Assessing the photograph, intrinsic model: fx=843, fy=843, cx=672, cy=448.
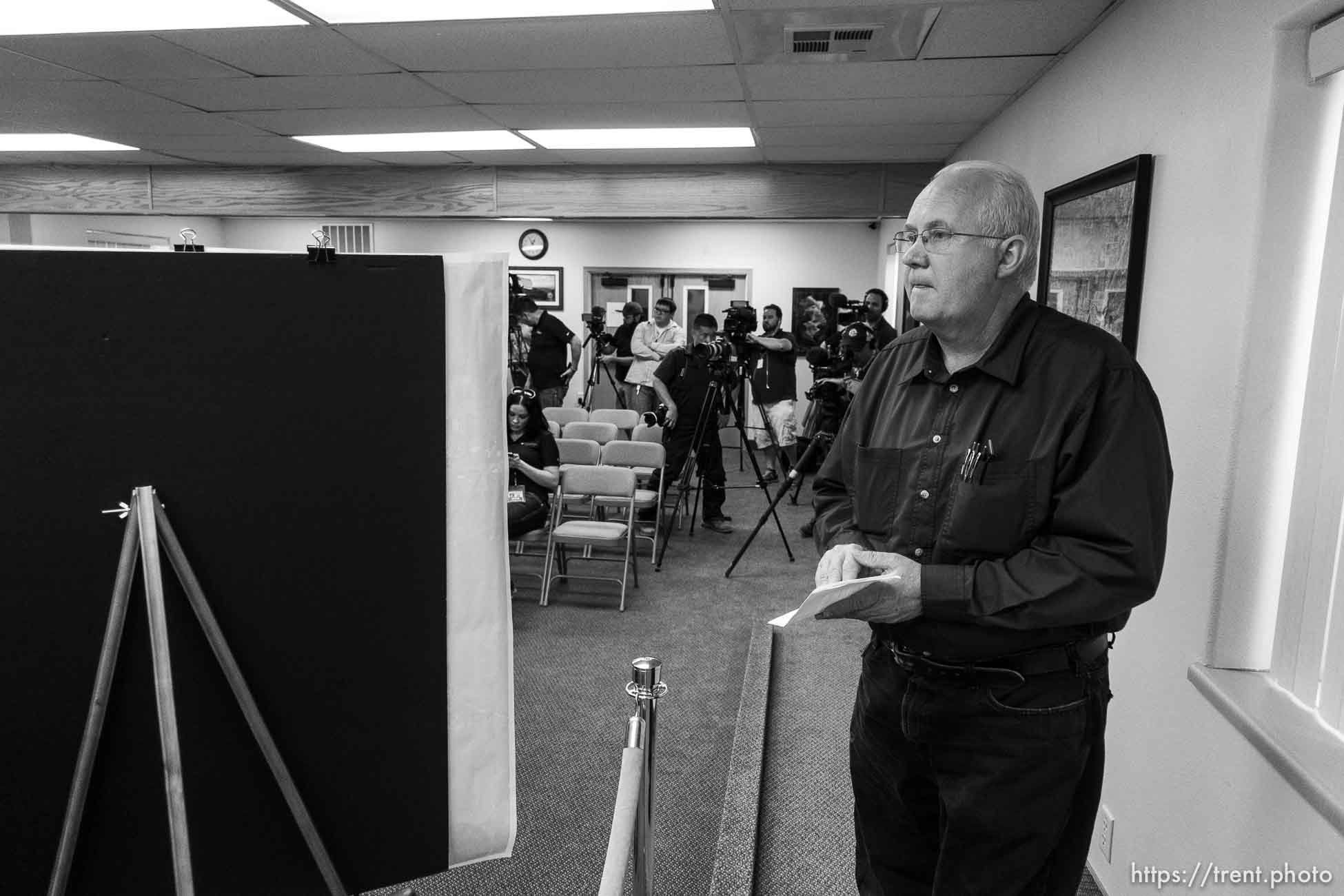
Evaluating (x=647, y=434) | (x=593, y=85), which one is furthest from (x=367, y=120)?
(x=647, y=434)

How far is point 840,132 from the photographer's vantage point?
4.54 meters

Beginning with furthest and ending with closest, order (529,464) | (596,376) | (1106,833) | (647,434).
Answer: (596,376) → (647,434) → (529,464) → (1106,833)

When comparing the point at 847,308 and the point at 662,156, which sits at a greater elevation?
the point at 662,156

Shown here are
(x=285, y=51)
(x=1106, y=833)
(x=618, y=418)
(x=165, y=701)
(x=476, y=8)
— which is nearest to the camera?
(x=165, y=701)

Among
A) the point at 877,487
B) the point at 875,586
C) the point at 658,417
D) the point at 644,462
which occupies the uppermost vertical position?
the point at 877,487

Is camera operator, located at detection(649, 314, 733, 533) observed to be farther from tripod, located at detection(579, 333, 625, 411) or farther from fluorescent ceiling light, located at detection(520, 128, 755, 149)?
tripod, located at detection(579, 333, 625, 411)

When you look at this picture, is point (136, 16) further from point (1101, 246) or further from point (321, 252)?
point (1101, 246)

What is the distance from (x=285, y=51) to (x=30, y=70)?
123 centimetres

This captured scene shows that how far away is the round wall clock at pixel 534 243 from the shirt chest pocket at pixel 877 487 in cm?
893

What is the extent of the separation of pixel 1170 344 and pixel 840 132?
2919 millimetres

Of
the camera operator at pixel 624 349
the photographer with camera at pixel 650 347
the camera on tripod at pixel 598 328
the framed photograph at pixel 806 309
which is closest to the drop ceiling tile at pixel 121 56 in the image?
the photographer with camera at pixel 650 347

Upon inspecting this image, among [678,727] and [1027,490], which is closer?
[1027,490]

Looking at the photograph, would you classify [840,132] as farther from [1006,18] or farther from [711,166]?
[1006,18]

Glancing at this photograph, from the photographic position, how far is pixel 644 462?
5449 mm
